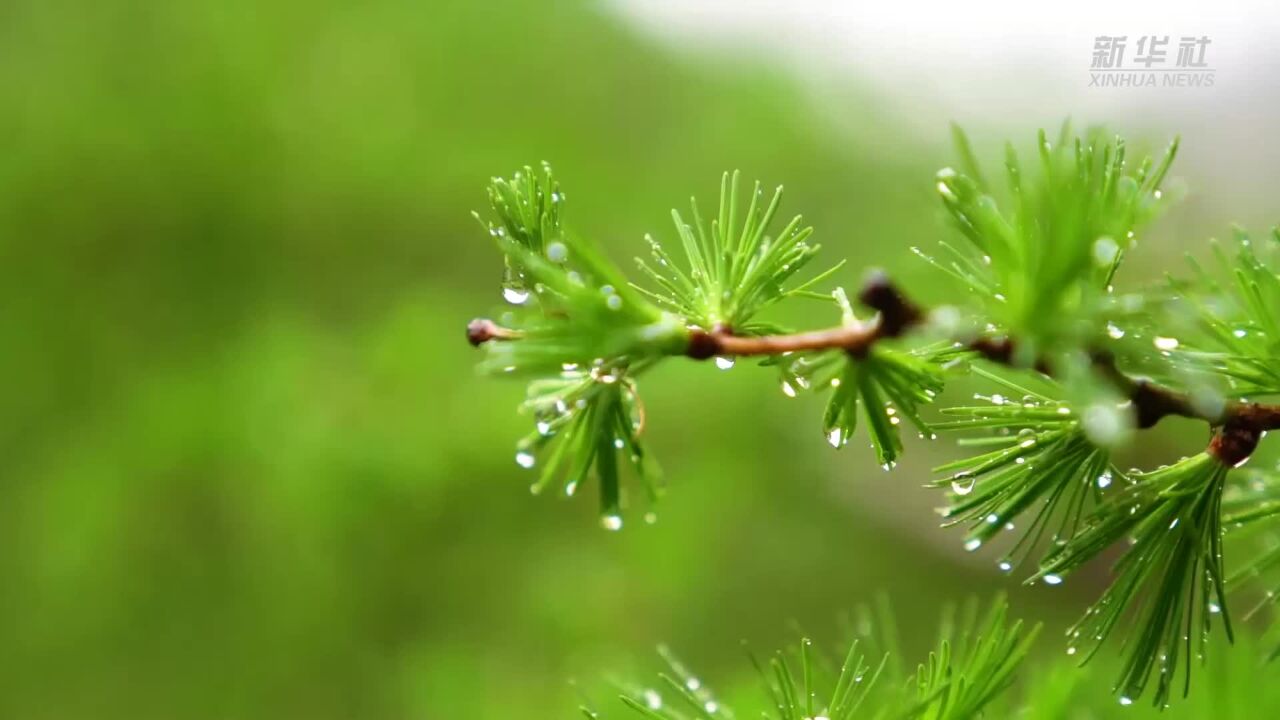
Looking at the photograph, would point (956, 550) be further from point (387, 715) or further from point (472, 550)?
point (387, 715)

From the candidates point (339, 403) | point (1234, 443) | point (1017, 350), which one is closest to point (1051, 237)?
point (1017, 350)

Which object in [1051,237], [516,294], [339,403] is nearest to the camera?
[1051,237]

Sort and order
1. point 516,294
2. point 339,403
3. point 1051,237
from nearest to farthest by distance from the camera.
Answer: point 1051,237 → point 516,294 → point 339,403

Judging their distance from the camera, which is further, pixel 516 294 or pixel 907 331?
pixel 516 294

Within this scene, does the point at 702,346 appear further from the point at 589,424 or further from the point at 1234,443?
the point at 1234,443

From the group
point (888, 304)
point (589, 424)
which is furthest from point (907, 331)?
point (589, 424)

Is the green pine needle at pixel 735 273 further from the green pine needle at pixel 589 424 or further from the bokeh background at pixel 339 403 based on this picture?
the bokeh background at pixel 339 403

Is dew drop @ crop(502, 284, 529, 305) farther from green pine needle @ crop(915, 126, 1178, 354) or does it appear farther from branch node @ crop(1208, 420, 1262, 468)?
branch node @ crop(1208, 420, 1262, 468)

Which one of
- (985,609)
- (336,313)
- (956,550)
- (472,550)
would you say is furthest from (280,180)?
(985,609)

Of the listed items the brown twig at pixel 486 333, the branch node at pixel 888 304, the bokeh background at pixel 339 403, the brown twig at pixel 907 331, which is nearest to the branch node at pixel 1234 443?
the brown twig at pixel 907 331
